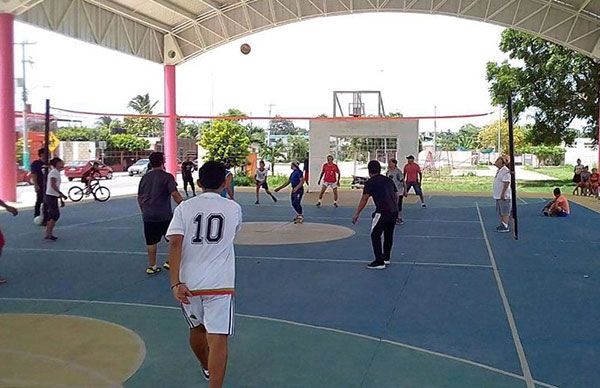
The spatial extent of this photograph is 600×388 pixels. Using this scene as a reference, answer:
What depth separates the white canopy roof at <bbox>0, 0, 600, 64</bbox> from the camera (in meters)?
25.7

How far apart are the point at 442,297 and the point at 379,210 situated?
221 centimetres

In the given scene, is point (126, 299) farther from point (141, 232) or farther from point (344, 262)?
point (141, 232)

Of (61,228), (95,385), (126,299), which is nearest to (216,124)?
(61,228)

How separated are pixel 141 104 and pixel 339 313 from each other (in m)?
80.7

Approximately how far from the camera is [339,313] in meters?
6.97

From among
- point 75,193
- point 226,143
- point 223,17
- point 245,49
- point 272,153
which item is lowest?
point 75,193

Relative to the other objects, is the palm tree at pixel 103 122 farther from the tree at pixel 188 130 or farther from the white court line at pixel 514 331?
the white court line at pixel 514 331

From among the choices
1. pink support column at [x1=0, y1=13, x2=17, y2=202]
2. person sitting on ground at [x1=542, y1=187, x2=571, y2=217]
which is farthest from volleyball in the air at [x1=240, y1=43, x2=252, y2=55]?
person sitting on ground at [x1=542, y1=187, x2=571, y2=217]

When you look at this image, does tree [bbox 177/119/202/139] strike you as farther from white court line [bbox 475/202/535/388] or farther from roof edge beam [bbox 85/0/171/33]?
white court line [bbox 475/202/535/388]

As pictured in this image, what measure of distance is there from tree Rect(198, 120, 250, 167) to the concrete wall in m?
12.7

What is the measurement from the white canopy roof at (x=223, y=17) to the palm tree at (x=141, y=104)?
54.1 meters

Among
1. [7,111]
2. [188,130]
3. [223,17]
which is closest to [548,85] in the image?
[223,17]

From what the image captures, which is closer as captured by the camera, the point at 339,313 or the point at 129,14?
the point at 339,313

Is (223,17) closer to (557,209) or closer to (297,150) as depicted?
(557,209)
